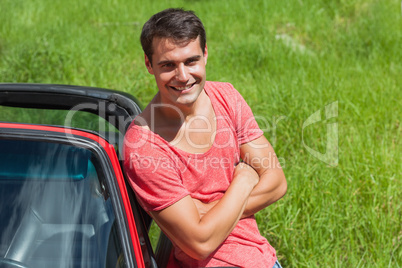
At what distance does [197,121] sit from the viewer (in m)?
2.26

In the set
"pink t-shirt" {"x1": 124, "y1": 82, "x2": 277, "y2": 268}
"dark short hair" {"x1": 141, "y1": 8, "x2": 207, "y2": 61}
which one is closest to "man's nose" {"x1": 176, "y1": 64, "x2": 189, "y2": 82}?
"dark short hair" {"x1": 141, "y1": 8, "x2": 207, "y2": 61}

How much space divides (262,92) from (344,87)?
2.65 ft

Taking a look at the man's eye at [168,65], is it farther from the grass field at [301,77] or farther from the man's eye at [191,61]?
the grass field at [301,77]

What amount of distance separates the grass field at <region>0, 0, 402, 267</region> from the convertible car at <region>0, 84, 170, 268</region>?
1.73 meters

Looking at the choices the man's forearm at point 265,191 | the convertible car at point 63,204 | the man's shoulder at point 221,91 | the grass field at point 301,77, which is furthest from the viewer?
the grass field at point 301,77

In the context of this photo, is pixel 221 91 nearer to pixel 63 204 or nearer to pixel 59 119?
pixel 63 204

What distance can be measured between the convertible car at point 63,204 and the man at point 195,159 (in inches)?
4.8

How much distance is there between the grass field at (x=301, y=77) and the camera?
11.7 ft

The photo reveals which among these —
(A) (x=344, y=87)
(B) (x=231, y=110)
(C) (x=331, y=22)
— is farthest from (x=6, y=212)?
(C) (x=331, y=22)

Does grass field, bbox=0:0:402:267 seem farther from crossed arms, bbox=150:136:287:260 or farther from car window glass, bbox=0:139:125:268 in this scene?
car window glass, bbox=0:139:125:268

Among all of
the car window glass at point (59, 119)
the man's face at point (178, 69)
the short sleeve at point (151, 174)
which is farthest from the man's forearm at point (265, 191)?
the car window glass at point (59, 119)

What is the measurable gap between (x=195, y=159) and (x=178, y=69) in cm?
37

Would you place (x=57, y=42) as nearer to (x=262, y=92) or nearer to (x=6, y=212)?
(x=262, y=92)

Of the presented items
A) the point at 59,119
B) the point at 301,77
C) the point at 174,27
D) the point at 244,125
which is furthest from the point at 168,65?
the point at 301,77
